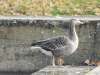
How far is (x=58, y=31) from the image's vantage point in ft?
22.9

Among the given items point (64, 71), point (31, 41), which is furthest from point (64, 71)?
point (31, 41)

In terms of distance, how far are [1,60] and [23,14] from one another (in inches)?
98.8

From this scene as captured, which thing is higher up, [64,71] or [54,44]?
[54,44]

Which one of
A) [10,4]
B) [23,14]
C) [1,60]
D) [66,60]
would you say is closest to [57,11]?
[23,14]

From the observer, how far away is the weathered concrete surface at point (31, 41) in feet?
A: 22.8

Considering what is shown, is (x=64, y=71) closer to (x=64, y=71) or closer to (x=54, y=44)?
(x=64, y=71)

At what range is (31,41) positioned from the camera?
6980 millimetres

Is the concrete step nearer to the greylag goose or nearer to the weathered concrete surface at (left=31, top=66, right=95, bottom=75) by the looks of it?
the weathered concrete surface at (left=31, top=66, right=95, bottom=75)

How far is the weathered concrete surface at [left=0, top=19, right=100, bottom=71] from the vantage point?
6.95m

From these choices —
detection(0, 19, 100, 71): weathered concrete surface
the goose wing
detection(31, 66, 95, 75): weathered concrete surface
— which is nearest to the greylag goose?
the goose wing

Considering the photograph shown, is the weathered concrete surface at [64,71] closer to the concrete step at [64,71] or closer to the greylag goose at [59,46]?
the concrete step at [64,71]

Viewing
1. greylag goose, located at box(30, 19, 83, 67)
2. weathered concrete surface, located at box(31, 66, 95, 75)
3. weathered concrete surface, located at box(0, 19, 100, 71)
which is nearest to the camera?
weathered concrete surface, located at box(31, 66, 95, 75)

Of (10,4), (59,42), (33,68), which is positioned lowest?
(33,68)

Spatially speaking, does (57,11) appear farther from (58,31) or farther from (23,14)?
(58,31)
